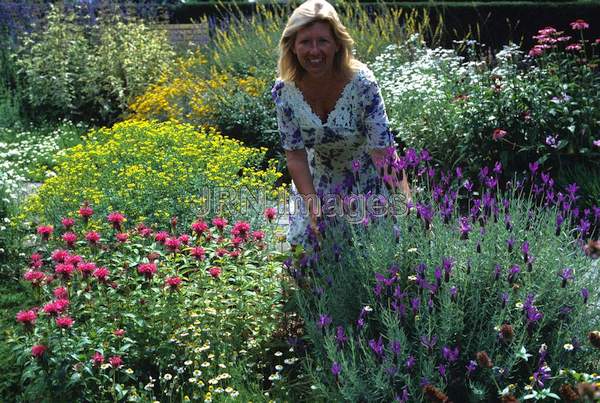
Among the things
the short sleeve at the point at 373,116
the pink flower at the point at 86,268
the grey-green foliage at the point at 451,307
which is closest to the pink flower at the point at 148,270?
the pink flower at the point at 86,268

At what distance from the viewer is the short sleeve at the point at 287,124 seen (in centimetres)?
362

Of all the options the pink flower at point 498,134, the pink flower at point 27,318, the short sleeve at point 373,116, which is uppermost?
the short sleeve at point 373,116

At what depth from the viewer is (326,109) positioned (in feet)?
11.9

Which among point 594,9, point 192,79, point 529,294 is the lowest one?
point 594,9

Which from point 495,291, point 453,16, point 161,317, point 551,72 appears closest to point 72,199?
point 161,317

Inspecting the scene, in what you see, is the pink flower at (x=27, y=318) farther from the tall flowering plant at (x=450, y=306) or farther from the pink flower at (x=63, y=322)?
the tall flowering plant at (x=450, y=306)

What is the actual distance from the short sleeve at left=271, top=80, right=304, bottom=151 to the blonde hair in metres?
0.09

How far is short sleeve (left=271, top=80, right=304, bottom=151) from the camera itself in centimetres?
362

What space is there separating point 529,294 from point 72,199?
3374 millimetres

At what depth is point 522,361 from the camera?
8.68ft

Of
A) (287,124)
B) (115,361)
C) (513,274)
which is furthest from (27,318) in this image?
(513,274)

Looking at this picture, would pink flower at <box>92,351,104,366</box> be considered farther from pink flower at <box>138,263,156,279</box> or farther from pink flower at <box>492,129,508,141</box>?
pink flower at <box>492,129,508,141</box>

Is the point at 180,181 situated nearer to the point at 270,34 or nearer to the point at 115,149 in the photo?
the point at 115,149

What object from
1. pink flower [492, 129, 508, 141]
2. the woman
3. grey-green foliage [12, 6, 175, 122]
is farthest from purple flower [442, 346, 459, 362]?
grey-green foliage [12, 6, 175, 122]
